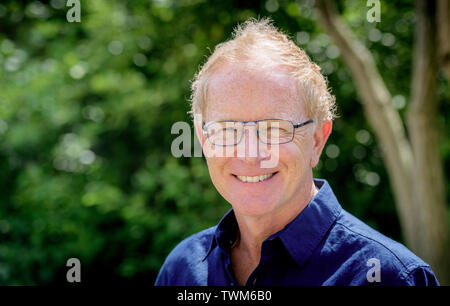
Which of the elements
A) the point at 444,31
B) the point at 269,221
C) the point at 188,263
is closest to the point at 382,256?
the point at 269,221

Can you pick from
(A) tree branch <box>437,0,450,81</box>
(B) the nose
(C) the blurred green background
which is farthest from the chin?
(C) the blurred green background

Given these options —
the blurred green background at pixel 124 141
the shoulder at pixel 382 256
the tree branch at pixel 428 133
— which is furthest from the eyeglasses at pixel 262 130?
the blurred green background at pixel 124 141

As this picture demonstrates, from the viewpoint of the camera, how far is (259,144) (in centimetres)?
145

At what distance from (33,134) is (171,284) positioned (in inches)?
150

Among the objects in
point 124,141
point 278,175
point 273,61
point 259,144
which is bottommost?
point 124,141

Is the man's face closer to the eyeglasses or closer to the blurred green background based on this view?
the eyeglasses

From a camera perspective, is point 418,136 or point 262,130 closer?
point 262,130

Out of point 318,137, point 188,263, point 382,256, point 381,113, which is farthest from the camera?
point 381,113

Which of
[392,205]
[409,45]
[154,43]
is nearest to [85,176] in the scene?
[154,43]

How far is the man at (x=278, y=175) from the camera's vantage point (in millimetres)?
1383

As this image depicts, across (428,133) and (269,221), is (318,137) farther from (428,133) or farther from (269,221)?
(428,133)

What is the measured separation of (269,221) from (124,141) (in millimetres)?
3712

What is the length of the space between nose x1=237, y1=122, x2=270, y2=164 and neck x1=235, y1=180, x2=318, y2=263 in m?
0.19

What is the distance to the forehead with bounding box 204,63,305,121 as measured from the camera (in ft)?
4.66
